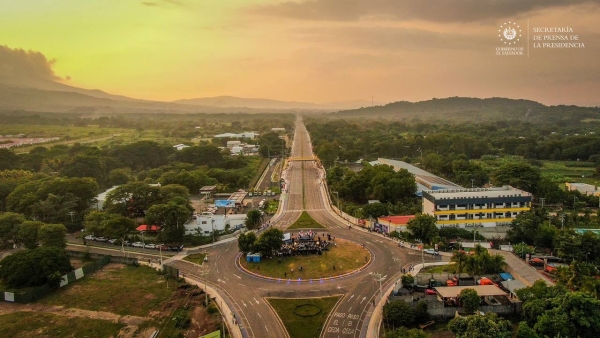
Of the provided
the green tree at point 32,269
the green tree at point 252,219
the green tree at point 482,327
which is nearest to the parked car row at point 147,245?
the green tree at point 252,219

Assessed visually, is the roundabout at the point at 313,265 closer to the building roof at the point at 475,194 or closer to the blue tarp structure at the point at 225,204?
the building roof at the point at 475,194

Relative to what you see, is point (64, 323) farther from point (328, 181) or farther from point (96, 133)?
point (96, 133)

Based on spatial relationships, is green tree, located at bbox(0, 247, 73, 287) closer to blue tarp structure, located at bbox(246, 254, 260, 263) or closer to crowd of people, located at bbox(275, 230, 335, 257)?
blue tarp structure, located at bbox(246, 254, 260, 263)

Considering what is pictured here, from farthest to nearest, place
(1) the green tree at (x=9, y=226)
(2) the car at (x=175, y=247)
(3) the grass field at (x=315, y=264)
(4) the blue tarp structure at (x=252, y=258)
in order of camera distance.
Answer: (1) the green tree at (x=9, y=226), (2) the car at (x=175, y=247), (4) the blue tarp structure at (x=252, y=258), (3) the grass field at (x=315, y=264)

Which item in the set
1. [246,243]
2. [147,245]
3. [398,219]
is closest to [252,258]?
[246,243]

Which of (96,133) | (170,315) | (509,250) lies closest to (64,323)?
(170,315)

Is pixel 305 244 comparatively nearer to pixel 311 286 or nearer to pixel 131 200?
pixel 311 286
